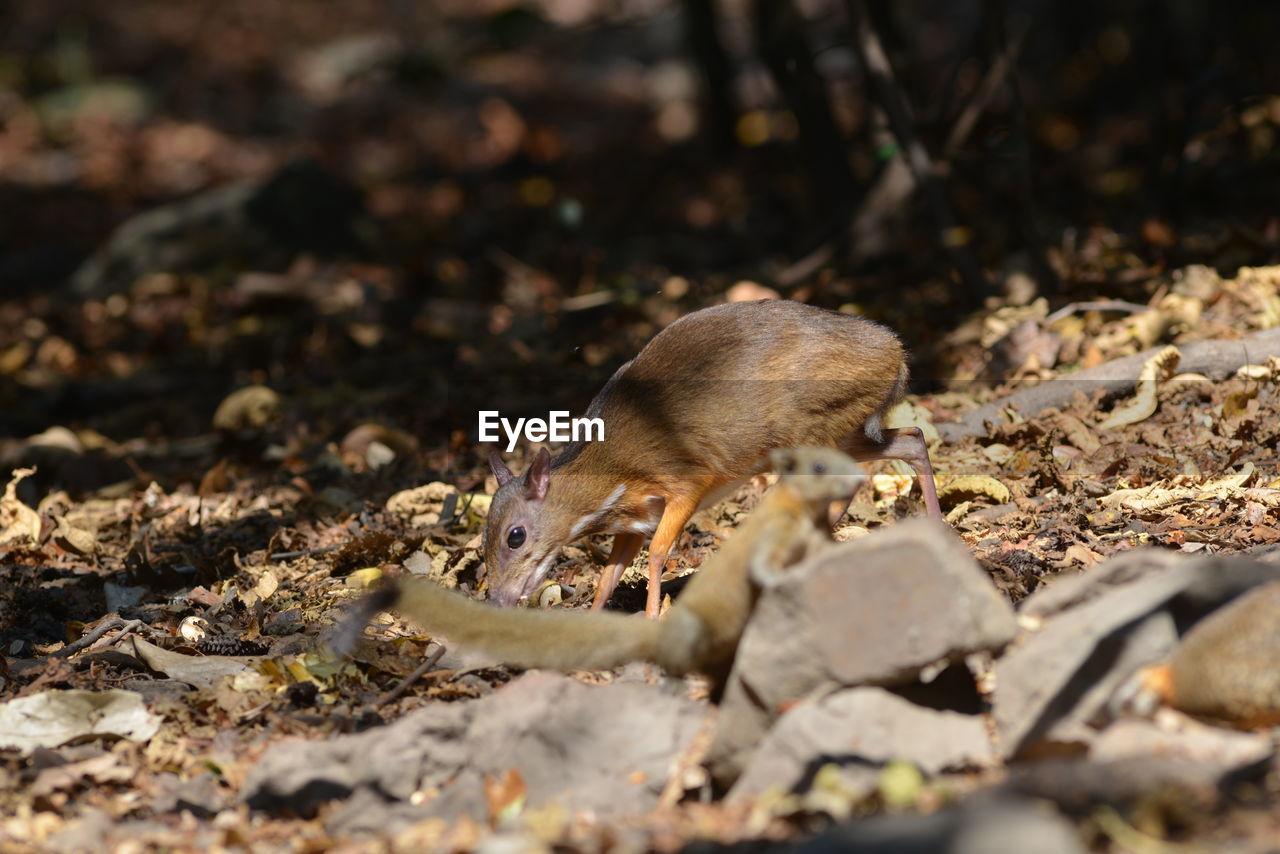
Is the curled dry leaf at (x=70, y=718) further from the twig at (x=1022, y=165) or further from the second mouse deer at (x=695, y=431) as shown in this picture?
the twig at (x=1022, y=165)

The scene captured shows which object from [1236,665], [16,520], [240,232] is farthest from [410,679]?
[240,232]

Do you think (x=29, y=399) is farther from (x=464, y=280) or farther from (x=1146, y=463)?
(x=1146, y=463)

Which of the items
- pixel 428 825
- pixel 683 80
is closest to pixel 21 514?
pixel 428 825

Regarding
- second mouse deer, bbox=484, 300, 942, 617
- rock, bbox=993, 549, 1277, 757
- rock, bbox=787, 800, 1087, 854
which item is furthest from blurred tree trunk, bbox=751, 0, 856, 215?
rock, bbox=787, 800, 1087, 854

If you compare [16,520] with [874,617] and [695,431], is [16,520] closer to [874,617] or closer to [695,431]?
[695,431]

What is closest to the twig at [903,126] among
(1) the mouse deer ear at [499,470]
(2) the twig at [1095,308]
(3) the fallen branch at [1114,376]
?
(2) the twig at [1095,308]

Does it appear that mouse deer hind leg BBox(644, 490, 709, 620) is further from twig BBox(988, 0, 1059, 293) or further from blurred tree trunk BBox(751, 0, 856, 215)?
blurred tree trunk BBox(751, 0, 856, 215)
